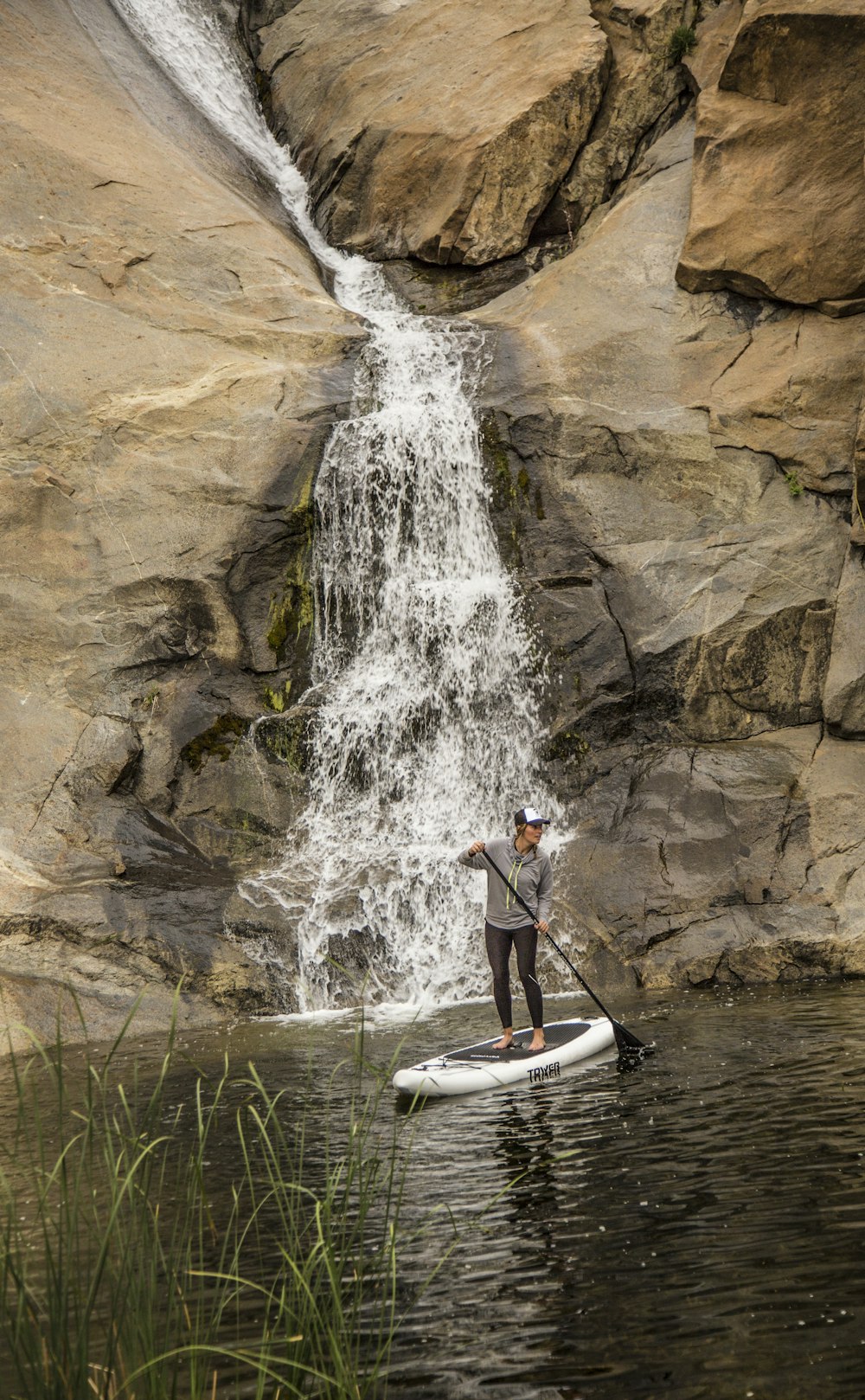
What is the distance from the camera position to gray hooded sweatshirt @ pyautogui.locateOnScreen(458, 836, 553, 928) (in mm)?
9188

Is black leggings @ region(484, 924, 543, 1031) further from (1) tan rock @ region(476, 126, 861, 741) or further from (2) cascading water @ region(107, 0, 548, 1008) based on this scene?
(1) tan rock @ region(476, 126, 861, 741)

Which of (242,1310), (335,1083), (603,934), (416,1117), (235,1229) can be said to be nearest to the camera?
(242,1310)

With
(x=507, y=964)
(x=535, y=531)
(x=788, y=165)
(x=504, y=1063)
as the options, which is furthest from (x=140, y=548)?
(x=788, y=165)

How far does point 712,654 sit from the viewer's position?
1452 centimetres

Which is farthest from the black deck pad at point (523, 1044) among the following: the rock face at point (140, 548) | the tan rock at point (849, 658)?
the tan rock at point (849, 658)

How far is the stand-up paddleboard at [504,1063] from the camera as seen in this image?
8.26m

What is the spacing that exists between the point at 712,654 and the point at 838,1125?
860 cm

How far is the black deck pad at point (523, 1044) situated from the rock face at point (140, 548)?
12.4 feet

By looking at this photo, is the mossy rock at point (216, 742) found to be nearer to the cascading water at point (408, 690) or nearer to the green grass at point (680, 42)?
the cascading water at point (408, 690)

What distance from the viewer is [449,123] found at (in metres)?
21.7

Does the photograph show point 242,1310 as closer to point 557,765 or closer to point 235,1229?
point 235,1229

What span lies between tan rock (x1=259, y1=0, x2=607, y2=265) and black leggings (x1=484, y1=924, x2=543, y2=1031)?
15449 millimetres

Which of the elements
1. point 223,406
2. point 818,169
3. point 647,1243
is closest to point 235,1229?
point 647,1243

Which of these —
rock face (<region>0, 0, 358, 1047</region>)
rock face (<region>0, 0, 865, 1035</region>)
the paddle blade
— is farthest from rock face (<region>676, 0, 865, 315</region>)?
the paddle blade
